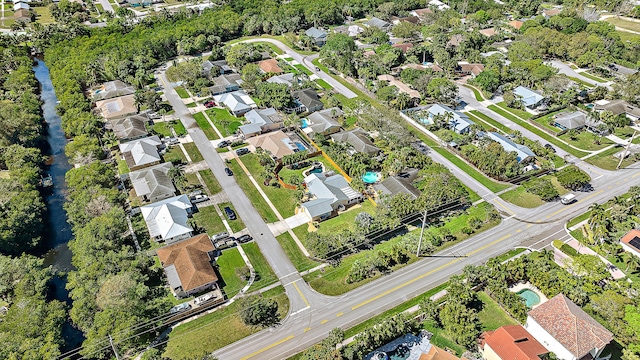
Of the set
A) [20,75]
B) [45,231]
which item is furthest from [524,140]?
[20,75]

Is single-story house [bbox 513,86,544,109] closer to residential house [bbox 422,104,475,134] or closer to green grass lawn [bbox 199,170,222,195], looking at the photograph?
residential house [bbox 422,104,475,134]

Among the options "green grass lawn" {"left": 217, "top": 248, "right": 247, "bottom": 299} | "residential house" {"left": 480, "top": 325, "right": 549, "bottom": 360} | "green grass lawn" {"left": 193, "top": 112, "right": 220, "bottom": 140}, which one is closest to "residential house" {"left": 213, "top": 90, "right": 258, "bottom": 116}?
"green grass lawn" {"left": 193, "top": 112, "right": 220, "bottom": 140}

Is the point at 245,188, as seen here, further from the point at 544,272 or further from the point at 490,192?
the point at 544,272

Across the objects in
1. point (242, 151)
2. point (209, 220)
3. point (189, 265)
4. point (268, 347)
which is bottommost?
point (209, 220)

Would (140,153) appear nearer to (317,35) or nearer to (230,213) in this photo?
(230,213)

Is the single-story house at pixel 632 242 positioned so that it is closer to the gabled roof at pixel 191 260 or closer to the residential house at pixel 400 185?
the residential house at pixel 400 185

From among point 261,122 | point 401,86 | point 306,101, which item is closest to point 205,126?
point 261,122

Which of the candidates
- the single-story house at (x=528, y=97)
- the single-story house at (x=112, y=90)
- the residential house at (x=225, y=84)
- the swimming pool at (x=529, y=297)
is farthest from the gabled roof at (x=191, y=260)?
the single-story house at (x=528, y=97)
